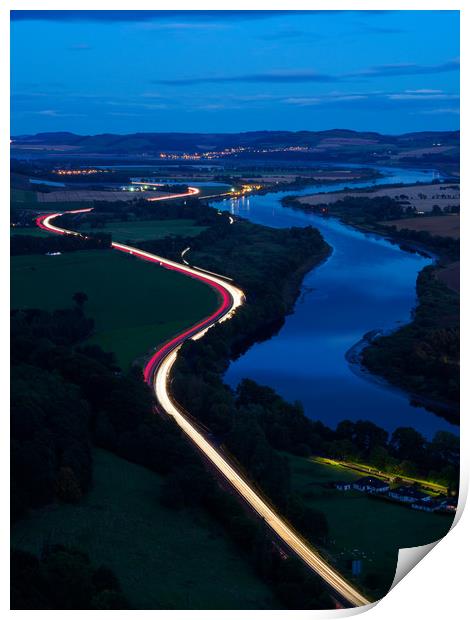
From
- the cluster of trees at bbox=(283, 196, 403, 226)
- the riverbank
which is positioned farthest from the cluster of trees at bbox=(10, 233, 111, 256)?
the cluster of trees at bbox=(283, 196, 403, 226)

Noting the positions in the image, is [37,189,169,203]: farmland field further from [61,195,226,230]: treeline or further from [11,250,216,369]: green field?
[11,250,216,369]: green field

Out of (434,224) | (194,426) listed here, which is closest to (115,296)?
(194,426)

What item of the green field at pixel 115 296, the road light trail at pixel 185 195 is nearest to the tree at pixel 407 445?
the green field at pixel 115 296

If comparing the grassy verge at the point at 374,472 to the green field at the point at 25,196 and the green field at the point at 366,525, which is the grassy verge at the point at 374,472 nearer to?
the green field at the point at 366,525

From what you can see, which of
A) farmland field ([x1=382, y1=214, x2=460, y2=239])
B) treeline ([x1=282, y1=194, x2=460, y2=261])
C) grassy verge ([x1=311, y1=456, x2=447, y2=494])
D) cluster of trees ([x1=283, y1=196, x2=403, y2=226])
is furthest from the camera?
cluster of trees ([x1=283, y1=196, x2=403, y2=226])

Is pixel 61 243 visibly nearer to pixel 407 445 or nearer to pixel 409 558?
pixel 407 445
